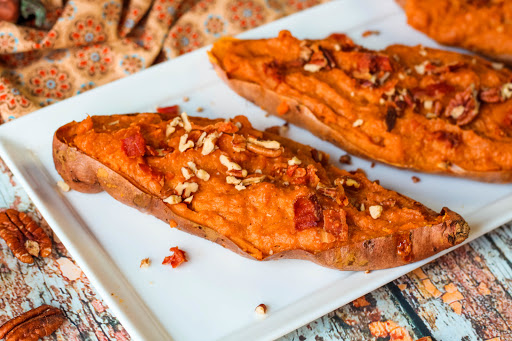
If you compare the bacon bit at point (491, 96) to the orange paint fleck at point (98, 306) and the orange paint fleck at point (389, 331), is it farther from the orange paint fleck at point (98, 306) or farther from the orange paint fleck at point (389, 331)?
the orange paint fleck at point (98, 306)

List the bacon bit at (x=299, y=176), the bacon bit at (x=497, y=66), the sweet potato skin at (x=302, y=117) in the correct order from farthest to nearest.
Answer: the bacon bit at (x=497, y=66) → the sweet potato skin at (x=302, y=117) → the bacon bit at (x=299, y=176)

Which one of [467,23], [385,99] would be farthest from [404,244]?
[467,23]

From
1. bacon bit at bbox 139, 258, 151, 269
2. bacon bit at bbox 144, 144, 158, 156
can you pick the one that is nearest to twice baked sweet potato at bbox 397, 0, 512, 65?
bacon bit at bbox 144, 144, 158, 156

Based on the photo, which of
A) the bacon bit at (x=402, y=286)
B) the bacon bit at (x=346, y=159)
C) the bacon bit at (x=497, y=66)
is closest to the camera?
the bacon bit at (x=402, y=286)

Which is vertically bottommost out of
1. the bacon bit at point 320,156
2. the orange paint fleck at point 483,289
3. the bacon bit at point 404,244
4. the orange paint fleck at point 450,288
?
the orange paint fleck at point 483,289

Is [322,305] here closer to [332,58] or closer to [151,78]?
[332,58]

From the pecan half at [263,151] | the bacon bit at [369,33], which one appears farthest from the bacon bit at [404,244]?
the bacon bit at [369,33]

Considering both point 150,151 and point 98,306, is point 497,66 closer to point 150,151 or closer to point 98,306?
point 150,151
